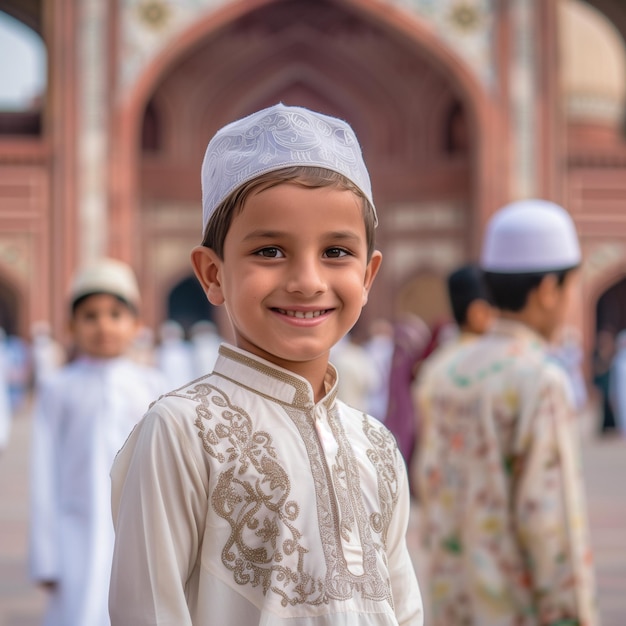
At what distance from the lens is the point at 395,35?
1419 cm

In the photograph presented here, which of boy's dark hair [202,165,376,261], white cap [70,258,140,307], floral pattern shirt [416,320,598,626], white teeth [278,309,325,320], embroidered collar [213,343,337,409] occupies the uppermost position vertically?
white cap [70,258,140,307]

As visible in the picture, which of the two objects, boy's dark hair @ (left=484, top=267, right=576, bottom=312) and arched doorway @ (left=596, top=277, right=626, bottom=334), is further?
arched doorway @ (left=596, top=277, right=626, bottom=334)

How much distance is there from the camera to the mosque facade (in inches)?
545

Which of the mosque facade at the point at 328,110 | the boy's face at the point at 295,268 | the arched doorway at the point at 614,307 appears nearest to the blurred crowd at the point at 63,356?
the mosque facade at the point at 328,110

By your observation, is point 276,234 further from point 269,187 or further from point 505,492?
point 505,492

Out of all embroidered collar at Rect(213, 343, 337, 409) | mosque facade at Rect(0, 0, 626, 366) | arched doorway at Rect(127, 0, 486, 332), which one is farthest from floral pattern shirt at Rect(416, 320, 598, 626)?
arched doorway at Rect(127, 0, 486, 332)

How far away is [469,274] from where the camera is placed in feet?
12.9

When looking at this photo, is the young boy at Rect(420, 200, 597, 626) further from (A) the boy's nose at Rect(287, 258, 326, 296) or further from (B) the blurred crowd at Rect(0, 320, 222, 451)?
(B) the blurred crowd at Rect(0, 320, 222, 451)

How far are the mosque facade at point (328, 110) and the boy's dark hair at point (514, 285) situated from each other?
1172 centimetres

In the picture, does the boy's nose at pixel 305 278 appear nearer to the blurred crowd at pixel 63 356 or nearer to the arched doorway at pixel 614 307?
the blurred crowd at pixel 63 356

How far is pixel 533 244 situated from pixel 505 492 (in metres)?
0.51

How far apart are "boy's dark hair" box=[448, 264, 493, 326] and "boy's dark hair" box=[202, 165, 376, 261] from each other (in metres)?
2.69

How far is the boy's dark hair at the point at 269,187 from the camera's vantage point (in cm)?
120

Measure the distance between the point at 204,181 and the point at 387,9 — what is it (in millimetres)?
13140
